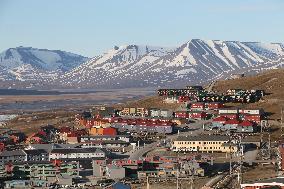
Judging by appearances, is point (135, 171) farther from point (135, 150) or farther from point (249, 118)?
point (249, 118)

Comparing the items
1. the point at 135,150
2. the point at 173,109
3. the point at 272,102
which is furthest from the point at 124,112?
the point at 135,150

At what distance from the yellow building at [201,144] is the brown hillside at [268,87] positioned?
1806 centimetres

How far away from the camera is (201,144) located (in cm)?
7056

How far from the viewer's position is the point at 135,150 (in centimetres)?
7131

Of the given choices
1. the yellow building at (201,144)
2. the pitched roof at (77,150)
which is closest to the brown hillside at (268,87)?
the yellow building at (201,144)

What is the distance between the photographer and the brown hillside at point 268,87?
9331 centimetres

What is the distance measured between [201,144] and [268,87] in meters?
44.3

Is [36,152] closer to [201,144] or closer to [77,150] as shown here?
[77,150]

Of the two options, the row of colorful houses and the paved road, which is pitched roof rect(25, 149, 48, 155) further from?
the row of colorful houses

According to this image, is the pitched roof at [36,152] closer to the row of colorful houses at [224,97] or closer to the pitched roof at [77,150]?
the pitched roof at [77,150]

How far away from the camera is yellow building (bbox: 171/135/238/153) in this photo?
6975 cm

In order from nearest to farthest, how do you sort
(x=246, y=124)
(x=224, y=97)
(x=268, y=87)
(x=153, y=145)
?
(x=153, y=145) < (x=246, y=124) < (x=224, y=97) < (x=268, y=87)

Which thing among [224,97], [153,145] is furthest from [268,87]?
[153,145]

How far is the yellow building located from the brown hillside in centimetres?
1806
